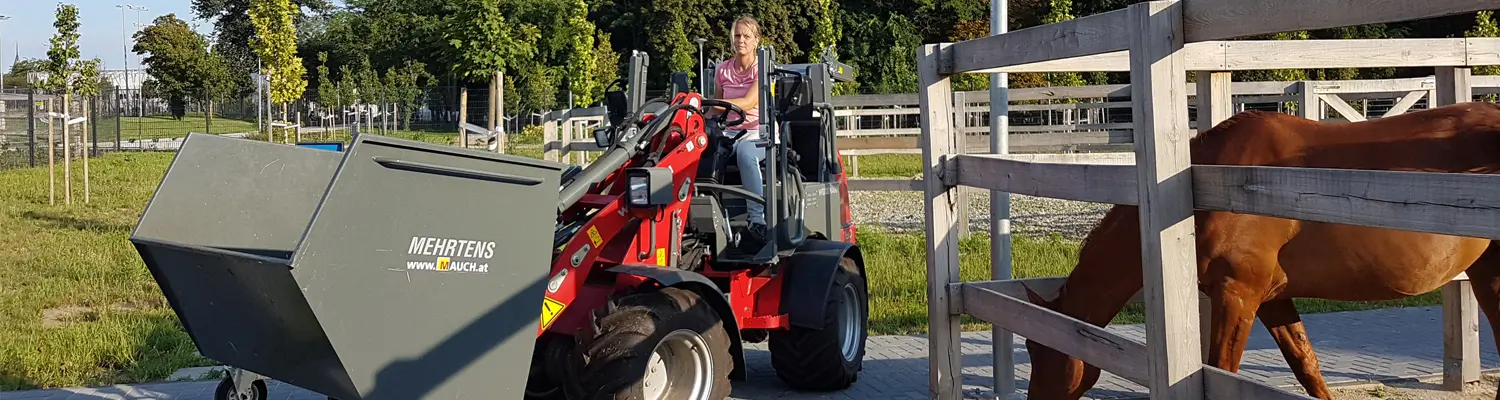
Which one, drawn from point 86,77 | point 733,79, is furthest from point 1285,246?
point 86,77

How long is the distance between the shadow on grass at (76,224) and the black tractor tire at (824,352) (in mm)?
9998

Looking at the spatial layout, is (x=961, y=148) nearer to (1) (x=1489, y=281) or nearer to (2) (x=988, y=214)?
(2) (x=988, y=214)

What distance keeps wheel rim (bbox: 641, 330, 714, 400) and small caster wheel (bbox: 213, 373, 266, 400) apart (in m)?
1.61

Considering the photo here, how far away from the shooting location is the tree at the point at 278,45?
1942 centimetres

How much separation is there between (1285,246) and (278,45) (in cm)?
1871

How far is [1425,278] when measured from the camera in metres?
4.92

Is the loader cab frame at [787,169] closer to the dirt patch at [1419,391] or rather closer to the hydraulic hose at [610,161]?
the hydraulic hose at [610,161]

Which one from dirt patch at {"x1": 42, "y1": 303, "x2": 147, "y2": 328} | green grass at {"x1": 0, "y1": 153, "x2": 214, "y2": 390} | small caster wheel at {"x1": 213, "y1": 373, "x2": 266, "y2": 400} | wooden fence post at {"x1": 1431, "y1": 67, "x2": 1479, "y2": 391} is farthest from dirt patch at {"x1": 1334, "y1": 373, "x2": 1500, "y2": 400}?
dirt patch at {"x1": 42, "y1": 303, "x2": 147, "y2": 328}

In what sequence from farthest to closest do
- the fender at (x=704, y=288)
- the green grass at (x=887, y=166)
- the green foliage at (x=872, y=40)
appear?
the green foliage at (x=872, y=40) < the green grass at (x=887, y=166) < the fender at (x=704, y=288)

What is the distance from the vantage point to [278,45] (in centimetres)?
2044

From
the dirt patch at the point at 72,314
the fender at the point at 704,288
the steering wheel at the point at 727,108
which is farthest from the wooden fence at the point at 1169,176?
the dirt patch at the point at 72,314

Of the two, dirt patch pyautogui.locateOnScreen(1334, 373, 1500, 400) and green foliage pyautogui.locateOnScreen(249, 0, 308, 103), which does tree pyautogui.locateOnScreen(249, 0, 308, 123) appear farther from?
dirt patch pyautogui.locateOnScreen(1334, 373, 1500, 400)

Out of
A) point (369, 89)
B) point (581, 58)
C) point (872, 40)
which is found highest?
point (872, 40)

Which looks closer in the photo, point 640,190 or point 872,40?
point 640,190
